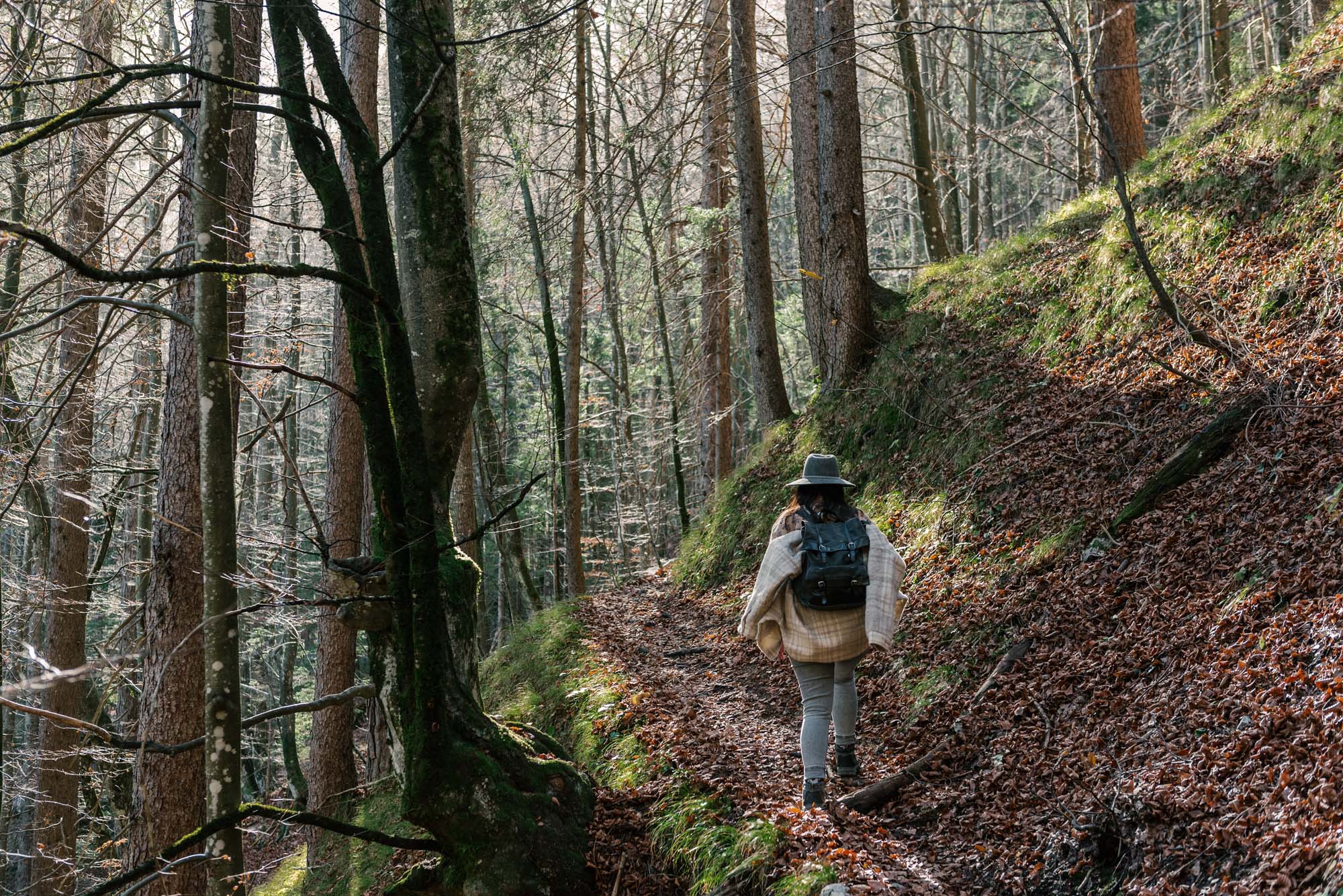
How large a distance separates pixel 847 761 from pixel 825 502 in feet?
5.39

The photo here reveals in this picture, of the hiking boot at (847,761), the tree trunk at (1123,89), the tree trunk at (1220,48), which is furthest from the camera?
the tree trunk at (1220,48)

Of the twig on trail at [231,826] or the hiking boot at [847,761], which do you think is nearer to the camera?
the twig on trail at [231,826]

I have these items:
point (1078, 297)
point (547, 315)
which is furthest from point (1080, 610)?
point (547, 315)

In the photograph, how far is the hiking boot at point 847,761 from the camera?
5.85 m

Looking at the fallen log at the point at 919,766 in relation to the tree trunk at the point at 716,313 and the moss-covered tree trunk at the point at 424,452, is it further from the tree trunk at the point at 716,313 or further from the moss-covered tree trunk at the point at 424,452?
the tree trunk at the point at 716,313

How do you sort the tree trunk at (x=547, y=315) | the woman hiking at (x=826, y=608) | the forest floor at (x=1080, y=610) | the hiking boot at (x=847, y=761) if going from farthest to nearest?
the tree trunk at (x=547, y=315), the hiking boot at (x=847, y=761), the woman hiking at (x=826, y=608), the forest floor at (x=1080, y=610)

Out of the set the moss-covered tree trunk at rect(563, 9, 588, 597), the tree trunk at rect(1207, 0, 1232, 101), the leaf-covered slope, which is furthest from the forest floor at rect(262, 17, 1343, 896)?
the moss-covered tree trunk at rect(563, 9, 588, 597)

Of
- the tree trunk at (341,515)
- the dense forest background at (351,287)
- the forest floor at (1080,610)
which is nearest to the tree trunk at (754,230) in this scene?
the dense forest background at (351,287)

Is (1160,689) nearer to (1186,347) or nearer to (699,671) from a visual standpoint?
(1186,347)

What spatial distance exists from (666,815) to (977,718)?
6.80 feet

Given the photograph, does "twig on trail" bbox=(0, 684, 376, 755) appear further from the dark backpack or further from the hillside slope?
the dark backpack

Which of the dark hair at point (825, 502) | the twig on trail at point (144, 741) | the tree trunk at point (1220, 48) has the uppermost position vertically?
the tree trunk at point (1220, 48)

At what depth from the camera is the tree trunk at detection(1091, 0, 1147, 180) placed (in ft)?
34.5

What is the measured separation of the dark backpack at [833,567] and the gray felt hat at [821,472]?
0.27 m
